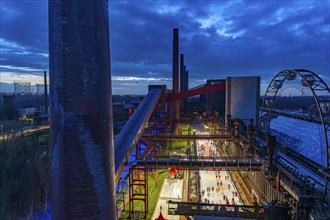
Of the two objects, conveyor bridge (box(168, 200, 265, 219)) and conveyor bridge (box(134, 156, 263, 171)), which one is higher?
conveyor bridge (box(134, 156, 263, 171))

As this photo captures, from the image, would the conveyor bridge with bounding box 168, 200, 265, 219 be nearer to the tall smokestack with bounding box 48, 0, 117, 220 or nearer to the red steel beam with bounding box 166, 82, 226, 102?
the tall smokestack with bounding box 48, 0, 117, 220

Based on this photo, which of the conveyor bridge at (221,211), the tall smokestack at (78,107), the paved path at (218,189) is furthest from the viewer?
the paved path at (218,189)

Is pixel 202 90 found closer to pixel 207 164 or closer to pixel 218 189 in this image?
pixel 218 189

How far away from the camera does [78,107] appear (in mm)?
4242

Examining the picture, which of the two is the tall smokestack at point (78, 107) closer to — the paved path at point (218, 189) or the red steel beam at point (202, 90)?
the paved path at point (218, 189)

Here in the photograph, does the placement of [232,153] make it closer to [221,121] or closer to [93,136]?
[221,121]

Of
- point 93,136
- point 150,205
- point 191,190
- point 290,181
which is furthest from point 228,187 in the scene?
point 93,136

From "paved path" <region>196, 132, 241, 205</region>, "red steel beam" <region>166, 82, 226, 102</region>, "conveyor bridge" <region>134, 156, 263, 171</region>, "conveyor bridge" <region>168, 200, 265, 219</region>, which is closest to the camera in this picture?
"conveyor bridge" <region>168, 200, 265, 219</region>

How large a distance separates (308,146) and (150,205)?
15966mm

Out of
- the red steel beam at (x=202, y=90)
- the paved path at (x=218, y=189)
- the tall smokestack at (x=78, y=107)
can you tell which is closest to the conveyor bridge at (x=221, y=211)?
the tall smokestack at (x=78, y=107)

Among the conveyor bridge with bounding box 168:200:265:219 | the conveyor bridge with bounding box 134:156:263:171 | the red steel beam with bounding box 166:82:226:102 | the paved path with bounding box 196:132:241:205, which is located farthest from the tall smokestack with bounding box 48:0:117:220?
the red steel beam with bounding box 166:82:226:102

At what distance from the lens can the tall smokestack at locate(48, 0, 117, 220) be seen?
4.14m

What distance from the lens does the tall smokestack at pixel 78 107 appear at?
4.14 meters

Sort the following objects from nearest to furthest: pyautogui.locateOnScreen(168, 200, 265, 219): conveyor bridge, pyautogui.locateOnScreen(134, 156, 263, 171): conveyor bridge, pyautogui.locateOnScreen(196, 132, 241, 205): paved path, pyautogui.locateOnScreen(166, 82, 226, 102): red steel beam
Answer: pyautogui.locateOnScreen(168, 200, 265, 219): conveyor bridge < pyautogui.locateOnScreen(134, 156, 263, 171): conveyor bridge < pyautogui.locateOnScreen(196, 132, 241, 205): paved path < pyautogui.locateOnScreen(166, 82, 226, 102): red steel beam
